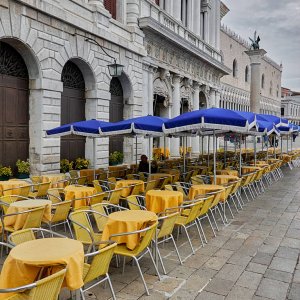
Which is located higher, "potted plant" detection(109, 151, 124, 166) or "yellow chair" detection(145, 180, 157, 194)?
"potted plant" detection(109, 151, 124, 166)

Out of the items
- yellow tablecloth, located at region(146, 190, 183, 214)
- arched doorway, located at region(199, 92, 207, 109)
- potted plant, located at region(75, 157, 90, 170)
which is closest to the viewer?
yellow tablecloth, located at region(146, 190, 183, 214)

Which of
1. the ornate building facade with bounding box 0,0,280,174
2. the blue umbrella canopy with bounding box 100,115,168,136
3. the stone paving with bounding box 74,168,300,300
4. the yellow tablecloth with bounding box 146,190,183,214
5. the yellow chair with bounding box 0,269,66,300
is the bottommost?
the stone paving with bounding box 74,168,300,300

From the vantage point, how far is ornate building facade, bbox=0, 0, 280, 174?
1185 cm

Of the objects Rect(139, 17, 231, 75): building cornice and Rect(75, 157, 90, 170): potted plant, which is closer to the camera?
Rect(75, 157, 90, 170): potted plant

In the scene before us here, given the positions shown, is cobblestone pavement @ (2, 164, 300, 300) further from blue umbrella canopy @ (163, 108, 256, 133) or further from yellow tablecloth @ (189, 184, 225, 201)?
blue umbrella canopy @ (163, 108, 256, 133)

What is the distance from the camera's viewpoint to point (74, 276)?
3.34 meters

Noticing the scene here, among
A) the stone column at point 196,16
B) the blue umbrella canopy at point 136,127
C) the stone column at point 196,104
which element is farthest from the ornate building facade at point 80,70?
the blue umbrella canopy at point 136,127

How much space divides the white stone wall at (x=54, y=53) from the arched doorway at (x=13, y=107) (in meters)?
0.23

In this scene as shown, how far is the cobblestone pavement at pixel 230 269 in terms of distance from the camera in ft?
14.1

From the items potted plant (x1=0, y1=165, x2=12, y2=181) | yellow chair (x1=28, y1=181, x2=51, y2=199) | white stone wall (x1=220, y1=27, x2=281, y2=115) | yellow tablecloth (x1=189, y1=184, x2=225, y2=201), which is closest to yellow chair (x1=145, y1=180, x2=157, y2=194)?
yellow tablecloth (x1=189, y1=184, x2=225, y2=201)

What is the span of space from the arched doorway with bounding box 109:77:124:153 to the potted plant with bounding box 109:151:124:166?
1.09 feet

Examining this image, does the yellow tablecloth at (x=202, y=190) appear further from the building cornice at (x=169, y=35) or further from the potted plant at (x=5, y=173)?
the building cornice at (x=169, y=35)

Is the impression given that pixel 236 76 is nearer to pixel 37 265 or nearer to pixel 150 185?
pixel 150 185

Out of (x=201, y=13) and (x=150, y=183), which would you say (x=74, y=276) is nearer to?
(x=150, y=183)
